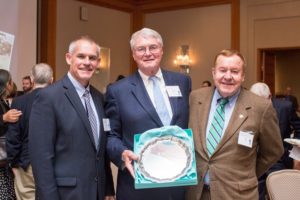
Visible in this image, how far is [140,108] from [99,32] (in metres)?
8.20

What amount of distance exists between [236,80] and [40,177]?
1094 mm

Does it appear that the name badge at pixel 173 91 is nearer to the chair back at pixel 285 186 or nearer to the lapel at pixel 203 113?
the lapel at pixel 203 113

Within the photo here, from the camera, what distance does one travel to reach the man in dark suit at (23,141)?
369 centimetres

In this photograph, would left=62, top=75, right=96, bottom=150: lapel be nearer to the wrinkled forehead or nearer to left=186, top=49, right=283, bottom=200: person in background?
left=186, top=49, right=283, bottom=200: person in background

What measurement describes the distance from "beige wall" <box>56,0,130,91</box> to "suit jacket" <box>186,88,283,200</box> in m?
7.22

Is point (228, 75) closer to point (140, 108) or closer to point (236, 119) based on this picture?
point (236, 119)

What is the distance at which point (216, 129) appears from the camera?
2320mm

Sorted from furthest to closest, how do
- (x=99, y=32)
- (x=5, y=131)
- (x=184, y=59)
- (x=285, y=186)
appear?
1. (x=184, y=59)
2. (x=99, y=32)
3. (x=5, y=131)
4. (x=285, y=186)

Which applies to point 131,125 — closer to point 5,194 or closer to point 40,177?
point 40,177

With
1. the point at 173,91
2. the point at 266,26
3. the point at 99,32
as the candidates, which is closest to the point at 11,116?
the point at 173,91

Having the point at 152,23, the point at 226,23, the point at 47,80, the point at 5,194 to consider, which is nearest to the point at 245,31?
the point at 226,23

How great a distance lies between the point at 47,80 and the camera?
3822mm

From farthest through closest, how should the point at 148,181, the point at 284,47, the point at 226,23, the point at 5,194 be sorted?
the point at 226,23, the point at 284,47, the point at 5,194, the point at 148,181

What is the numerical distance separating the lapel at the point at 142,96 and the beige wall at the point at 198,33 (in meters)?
7.68
